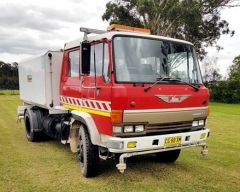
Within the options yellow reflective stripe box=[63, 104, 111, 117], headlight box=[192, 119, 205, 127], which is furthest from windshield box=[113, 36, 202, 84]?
headlight box=[192, 119, 205, 127]

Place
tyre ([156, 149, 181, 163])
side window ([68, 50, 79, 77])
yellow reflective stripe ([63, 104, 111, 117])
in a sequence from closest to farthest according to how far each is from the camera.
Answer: yellow reflective stripe ([63, 104, 111, 117]) → side window ([68, 50, 79, 77]) → tyre ([156, 149, 181, 163])

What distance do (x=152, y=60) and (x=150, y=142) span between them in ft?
4.63

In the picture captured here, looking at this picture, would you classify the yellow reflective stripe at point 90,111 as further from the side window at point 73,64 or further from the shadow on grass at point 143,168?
the shadow on grass at point 143,168

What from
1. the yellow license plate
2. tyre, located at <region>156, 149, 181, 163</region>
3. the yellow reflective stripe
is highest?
the yellow reflective stripe

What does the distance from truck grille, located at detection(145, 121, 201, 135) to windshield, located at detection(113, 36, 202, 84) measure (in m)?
0.76

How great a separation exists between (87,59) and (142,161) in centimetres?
276

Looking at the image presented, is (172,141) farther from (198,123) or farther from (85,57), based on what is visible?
(85,57)

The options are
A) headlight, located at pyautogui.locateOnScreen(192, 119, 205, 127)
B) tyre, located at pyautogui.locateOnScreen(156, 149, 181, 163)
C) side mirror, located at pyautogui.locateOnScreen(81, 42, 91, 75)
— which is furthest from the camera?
tyre, located at pyautogui.locateOnScreen(156, 149, 181, 163)

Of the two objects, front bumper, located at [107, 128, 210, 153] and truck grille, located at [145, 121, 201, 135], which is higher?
truck grille, located at [145, 121, 201, 135]

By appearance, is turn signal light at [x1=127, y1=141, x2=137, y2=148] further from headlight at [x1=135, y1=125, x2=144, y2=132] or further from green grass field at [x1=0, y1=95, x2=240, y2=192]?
green grass field at [x1=0, y1=95, x2=240, y2=192]

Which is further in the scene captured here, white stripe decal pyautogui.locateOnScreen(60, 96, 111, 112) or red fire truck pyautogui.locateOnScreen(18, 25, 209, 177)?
white stripe decal pyautogui.locateOnScreen(60, 96, 111, 112)

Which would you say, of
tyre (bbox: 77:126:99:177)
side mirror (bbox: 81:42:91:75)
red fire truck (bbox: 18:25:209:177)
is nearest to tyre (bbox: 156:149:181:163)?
red fire truck (bbox: 18:25:209:177)

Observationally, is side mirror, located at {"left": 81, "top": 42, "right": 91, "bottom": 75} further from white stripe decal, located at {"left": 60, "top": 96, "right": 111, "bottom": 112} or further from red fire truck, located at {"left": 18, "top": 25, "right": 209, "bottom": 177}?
white stripe decal, located at {"left": 60, "top": 96, "right": 111, "bottom": 112}

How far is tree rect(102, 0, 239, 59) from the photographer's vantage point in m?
29.2
